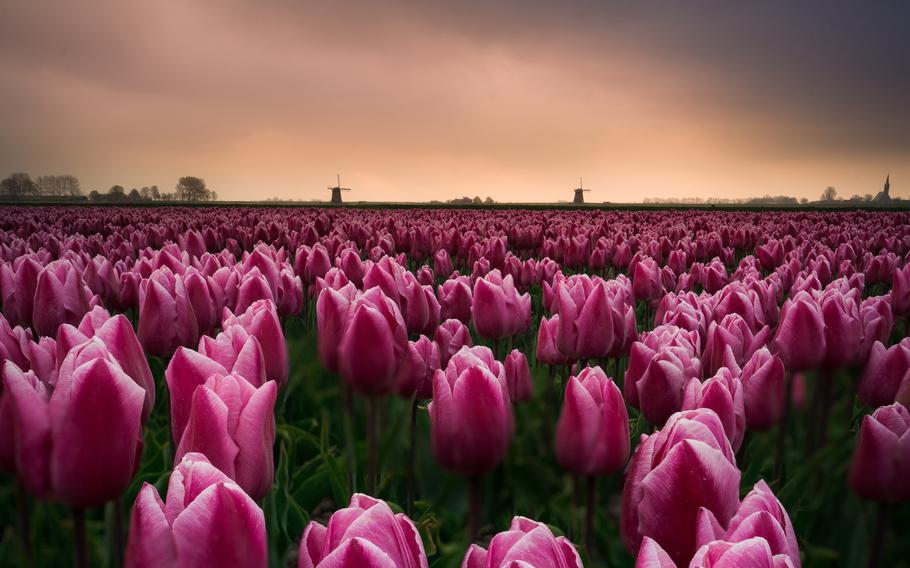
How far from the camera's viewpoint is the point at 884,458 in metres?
1.57

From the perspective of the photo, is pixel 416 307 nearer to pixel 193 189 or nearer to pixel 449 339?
pixel 449 339

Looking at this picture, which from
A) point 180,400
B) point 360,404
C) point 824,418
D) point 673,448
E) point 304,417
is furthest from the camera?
point 304,417

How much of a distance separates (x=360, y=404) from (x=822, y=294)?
7.81ft

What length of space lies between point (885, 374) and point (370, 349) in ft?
6.10

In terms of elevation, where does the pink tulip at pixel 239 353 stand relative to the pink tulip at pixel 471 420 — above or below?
above

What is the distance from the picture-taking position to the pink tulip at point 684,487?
3.25 ft

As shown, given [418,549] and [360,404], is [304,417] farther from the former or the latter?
[418,549]

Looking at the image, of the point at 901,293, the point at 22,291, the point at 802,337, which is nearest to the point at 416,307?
the point at 802,337

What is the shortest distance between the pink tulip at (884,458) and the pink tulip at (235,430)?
4.68 feet

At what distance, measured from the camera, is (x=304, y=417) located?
3789 mm

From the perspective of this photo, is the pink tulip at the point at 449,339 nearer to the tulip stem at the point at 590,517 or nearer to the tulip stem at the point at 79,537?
the tulip stem at the point at 590,517

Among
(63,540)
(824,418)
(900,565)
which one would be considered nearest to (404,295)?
(63,540)

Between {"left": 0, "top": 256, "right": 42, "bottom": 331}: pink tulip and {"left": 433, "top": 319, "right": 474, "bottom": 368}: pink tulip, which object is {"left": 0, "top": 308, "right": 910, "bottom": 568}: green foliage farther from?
{"left": 0, "top": 256, "right": 42, "bottom": 331}: pink tulip

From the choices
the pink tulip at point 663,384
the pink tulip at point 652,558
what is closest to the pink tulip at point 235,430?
the pink tulip at point 652,558
